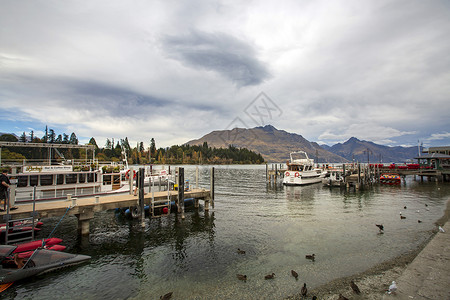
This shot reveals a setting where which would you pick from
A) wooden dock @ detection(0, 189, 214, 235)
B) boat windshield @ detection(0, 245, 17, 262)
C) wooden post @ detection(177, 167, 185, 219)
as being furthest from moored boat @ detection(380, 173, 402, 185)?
boat windshield @ detection(0, 245, 17, 262)

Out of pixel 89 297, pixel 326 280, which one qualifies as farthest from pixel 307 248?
pixel 89 297

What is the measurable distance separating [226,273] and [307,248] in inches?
261

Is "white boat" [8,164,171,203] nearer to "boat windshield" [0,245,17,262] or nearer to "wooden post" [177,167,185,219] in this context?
"wooden post" [177,167,185,219]

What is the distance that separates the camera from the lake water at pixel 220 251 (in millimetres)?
10969

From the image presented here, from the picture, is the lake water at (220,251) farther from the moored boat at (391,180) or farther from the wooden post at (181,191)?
the moored boat at (391,180)

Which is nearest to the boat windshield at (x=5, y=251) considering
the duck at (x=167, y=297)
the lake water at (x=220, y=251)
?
the lake water at (x=220, y=251)

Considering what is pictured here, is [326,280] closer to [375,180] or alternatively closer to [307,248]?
[307,248]

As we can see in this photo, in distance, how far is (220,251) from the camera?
15453 mm

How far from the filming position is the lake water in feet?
36.0

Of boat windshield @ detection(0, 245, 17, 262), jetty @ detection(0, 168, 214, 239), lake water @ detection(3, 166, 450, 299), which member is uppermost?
jetty @ detection(0, 168, 214, 239)

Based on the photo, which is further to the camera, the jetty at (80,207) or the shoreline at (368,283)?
the jetty at (80,207)

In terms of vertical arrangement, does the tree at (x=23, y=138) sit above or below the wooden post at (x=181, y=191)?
above

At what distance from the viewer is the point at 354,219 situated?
76.8ft

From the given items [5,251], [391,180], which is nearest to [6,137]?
[5,251]
